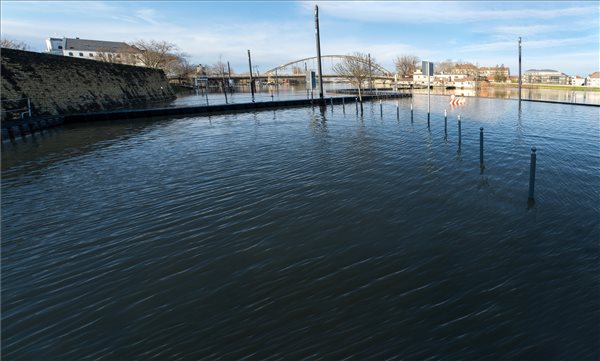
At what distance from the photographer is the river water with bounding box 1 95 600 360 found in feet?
12.8

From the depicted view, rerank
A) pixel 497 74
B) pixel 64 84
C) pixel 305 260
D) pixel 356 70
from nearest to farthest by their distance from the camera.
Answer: pixel 305 260 → pixel 64 84 → pixel 356 70 → pixel 497 74

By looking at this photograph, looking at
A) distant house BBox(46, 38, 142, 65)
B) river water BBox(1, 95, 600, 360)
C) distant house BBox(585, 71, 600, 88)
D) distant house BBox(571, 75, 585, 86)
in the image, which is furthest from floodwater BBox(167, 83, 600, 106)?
distant house BBox(46, 38, 142, 65)

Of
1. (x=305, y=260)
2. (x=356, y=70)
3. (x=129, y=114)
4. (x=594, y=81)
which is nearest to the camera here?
(x=305, y=260)

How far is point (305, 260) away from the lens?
18.5ft

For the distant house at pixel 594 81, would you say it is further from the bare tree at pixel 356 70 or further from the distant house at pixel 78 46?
the distant house at pixel 78 46

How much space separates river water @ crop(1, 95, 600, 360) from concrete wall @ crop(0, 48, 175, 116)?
53.6 feet

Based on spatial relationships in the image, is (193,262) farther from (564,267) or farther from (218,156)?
(218,156)

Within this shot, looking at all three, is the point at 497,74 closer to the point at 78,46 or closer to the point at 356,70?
the point at 356,70

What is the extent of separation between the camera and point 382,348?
12.3 feet

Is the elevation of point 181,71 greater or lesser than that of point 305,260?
greater

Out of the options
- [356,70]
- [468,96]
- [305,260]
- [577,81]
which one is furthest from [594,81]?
[305,260]

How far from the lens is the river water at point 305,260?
3.91 meters

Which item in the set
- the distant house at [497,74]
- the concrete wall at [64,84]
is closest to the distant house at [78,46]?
the concrete wall at [64,84]

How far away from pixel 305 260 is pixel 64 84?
33.4 m
